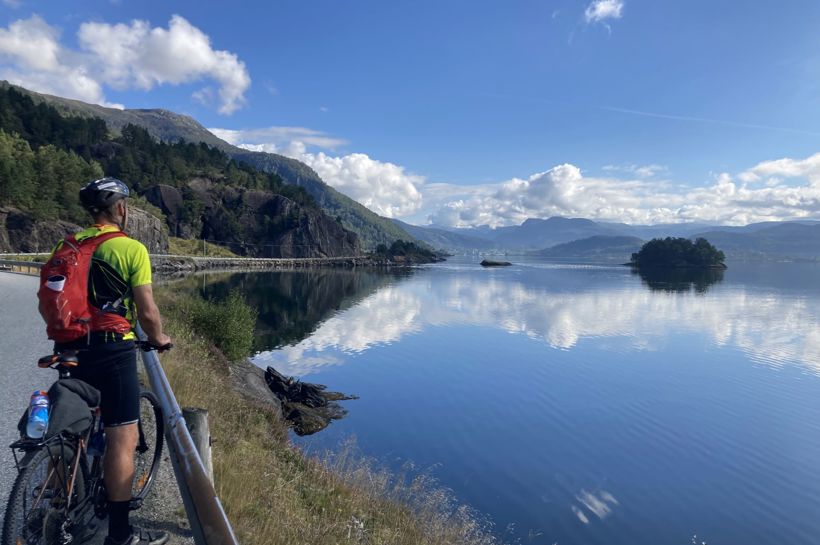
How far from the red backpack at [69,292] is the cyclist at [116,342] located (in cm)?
6

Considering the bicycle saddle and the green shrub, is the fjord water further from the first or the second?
the bicycle saddle

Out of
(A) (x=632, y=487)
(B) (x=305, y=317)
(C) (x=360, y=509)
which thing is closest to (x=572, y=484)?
(A) (x=632, y=487)

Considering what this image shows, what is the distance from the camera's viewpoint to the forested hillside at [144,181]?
293 feet

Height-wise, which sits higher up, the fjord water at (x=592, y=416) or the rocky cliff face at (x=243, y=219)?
the rocky cliff face at (x=243, y=219)

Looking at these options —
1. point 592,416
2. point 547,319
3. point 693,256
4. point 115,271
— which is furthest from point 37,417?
point 693,256

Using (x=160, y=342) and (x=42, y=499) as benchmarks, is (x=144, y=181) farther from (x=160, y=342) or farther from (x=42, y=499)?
(x=42, y=499)

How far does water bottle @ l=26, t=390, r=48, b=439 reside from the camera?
11.4ft

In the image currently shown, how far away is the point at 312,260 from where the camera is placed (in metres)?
182

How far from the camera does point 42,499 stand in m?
3.61

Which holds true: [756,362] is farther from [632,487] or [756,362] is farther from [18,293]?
[18,293]

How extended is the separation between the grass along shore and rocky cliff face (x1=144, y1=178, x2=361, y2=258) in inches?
6172

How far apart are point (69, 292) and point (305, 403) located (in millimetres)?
20135

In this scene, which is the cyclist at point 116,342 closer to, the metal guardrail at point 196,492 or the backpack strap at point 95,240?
the backpack strap at point 95,240

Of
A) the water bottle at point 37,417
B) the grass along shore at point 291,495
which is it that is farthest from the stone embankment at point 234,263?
the water bottle at point 37,417
